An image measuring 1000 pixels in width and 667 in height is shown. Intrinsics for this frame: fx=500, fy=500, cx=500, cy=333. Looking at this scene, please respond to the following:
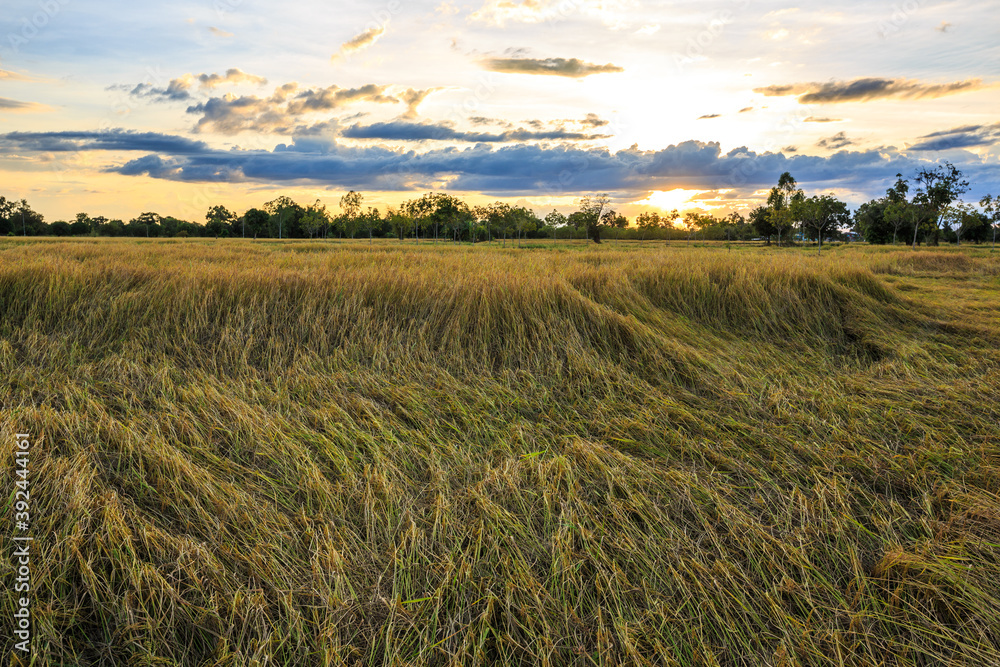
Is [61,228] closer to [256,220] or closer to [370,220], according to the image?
[256,220]

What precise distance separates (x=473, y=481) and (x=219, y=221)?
95918mm

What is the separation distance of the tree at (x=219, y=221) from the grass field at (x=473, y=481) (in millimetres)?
89441

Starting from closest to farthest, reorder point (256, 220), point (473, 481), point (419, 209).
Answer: point (473, 481) → point (419, 209) → point (256, 220)

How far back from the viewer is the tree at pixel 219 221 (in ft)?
274

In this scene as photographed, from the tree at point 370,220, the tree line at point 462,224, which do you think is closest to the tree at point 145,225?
the tree line at point 462,224

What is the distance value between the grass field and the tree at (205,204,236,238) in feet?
293

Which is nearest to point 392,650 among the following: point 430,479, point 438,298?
point 430,479

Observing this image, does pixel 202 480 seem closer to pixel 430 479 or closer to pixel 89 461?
pixel 89 461

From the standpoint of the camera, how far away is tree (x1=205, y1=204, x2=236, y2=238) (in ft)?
274

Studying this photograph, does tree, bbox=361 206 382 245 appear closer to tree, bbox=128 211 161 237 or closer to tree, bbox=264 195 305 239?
tree, bbox=264 195 305 239

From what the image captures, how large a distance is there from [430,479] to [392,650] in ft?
3.91

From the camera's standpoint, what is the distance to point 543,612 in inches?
77.5

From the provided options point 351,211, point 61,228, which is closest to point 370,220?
point 351,211

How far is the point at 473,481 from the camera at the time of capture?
2.96 m
